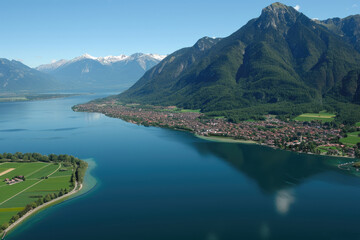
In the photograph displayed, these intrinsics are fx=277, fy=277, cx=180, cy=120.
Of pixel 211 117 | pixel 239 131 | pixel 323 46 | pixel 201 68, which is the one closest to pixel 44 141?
pixel 239 131

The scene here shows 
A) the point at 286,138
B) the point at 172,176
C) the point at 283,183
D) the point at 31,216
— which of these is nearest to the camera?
the point at 31,216

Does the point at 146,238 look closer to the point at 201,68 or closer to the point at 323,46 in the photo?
the point at 201,68

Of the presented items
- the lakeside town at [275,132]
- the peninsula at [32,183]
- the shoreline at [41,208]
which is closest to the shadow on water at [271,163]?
the lakeside town at [275,132]

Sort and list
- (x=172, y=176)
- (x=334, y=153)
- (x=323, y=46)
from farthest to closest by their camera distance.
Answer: (x=323, y=46)
(x=334, y=153)
(x=172, y=176)

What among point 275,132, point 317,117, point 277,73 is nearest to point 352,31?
point 277,73

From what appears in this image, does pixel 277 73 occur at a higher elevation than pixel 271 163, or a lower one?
higher

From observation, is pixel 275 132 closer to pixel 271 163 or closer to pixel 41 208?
pixel 271 163

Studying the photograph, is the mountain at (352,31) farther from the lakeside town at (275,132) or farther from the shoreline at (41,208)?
the shoreline at (41,208)
